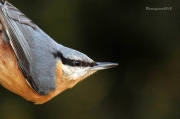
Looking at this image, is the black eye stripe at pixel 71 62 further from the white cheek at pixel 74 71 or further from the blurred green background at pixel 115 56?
the blurred green background at pixel 115 56

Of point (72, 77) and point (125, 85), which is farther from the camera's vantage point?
point (125, 85)

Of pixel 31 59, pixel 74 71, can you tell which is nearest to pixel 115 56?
pixel 74 71

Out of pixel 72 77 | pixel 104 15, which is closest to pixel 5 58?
pixel 72 77

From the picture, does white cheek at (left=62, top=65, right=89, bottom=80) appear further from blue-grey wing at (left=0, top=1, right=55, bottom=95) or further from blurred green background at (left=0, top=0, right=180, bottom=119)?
blurred green background at (left=0, top=0, right=180, bottom=119)

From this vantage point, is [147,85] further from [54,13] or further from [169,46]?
[54,13]

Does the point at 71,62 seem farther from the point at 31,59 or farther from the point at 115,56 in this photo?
the point at 115,56

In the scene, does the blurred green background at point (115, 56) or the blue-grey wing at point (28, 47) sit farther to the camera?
the blurred green background at point (115, 56)

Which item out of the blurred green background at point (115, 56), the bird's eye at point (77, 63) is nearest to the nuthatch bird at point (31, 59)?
the bird's eye at point (77, 63)
